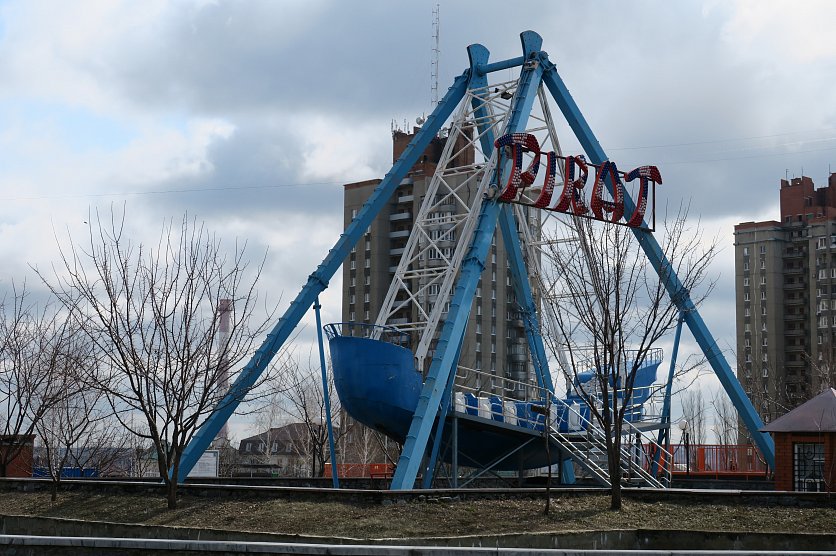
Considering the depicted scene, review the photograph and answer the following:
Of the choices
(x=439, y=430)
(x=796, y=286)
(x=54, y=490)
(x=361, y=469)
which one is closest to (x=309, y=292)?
(x=439, y=430)

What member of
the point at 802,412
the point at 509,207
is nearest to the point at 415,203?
the point at 509,207

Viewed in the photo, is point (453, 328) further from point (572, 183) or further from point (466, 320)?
point (572, 183)

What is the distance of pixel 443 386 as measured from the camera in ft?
75.7

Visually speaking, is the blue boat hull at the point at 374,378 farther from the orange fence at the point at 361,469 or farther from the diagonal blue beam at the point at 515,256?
the orange fence at the point at 361,469

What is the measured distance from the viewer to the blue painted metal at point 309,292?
968 inches

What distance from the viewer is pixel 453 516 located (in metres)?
18.6

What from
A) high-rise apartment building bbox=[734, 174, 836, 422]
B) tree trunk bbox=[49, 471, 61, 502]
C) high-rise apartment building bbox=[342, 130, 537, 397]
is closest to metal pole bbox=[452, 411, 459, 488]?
tree trunk bbox=[49, 471, 61, 502]

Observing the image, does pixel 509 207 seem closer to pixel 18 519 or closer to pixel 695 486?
pixel 695 486

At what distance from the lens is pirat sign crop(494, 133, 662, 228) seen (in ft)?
85.6

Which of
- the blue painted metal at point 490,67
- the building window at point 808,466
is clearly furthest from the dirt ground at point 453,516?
the blue painted metal at point 490,67

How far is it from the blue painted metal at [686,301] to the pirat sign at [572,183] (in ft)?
1.30

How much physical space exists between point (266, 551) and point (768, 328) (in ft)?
339

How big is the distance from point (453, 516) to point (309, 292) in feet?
31.6

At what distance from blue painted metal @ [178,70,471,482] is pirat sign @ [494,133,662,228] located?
11.1ft
